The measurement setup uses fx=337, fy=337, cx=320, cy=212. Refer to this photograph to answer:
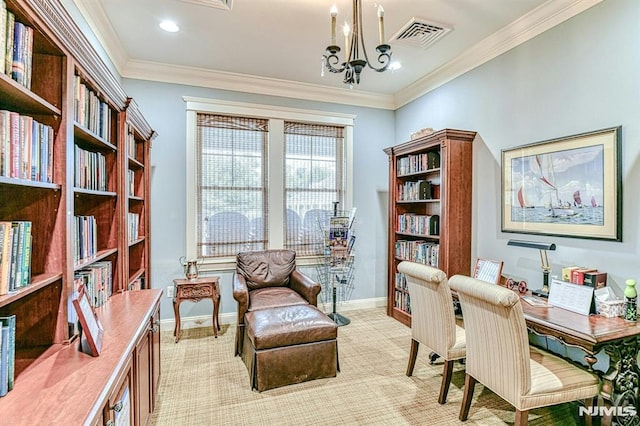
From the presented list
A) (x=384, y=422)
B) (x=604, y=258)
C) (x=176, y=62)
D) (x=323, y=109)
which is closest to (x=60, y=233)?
(x=384, y=422)

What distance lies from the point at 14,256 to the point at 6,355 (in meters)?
0.33

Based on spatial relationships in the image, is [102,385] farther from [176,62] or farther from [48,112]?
[176,62]

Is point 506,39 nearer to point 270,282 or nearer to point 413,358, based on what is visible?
point 413,358

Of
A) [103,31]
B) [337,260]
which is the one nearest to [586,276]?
[337,260]

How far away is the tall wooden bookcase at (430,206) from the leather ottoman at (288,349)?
57.7 inches

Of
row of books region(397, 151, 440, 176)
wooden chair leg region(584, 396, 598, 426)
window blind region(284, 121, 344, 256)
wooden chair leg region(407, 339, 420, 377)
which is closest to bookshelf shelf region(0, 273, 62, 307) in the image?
wooden chair leg region(407, 339, 420, 377)

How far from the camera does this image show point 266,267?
382 cm

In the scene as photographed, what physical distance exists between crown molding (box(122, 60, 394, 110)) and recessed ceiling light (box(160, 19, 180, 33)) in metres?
0.80

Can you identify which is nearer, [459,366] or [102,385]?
[102,385]

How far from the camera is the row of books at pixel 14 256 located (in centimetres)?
115

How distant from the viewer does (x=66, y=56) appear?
1.47 meters

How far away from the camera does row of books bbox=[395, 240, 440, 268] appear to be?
3.64 m

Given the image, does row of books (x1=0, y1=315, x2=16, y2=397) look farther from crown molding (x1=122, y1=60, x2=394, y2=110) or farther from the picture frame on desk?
crown molding (x1=122, y1=60, x2=394, y2=110)

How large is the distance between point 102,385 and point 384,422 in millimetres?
1747
